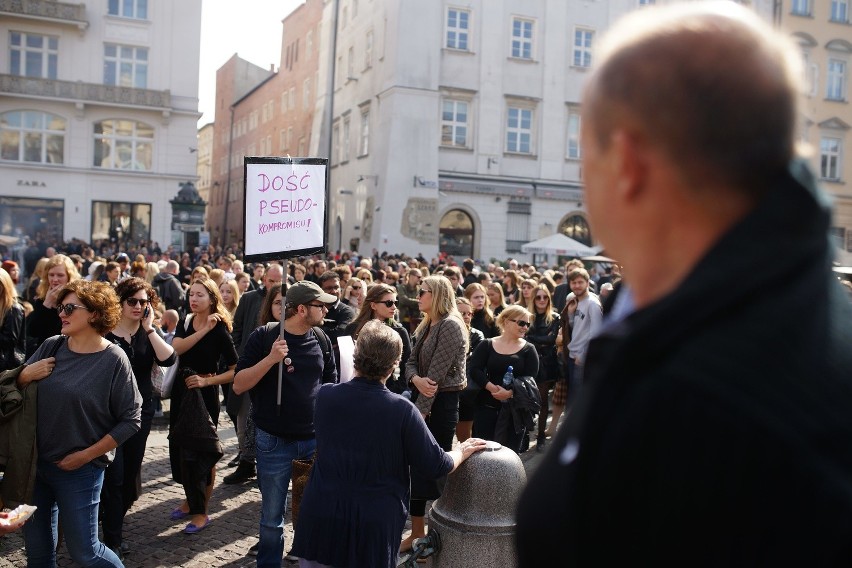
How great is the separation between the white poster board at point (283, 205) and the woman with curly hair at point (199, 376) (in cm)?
107

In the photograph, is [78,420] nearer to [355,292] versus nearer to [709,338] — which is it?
[709,338]

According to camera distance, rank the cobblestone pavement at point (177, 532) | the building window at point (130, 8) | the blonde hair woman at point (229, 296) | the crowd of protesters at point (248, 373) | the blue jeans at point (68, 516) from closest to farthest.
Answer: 1. the blue jeans at point (68, 516)
2. the crowd of protesters at point (248, 373)
3. the cobblestone pavement at point (177, 532)
4. the blonde hair woman at point (229, 296)
5. the building window at point (130, 8)

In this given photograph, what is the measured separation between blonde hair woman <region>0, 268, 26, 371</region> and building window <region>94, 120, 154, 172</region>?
108 ft

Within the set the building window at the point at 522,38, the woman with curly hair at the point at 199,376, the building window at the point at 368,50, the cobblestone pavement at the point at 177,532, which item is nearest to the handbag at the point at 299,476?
the cobblestone pavement at the point at 177,532

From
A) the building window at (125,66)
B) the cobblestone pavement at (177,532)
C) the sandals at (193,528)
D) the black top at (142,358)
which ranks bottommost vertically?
the cobblestone pavement at (177,532)

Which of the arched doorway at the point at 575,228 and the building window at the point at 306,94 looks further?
the building window at the point at 306,94

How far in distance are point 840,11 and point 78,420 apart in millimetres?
47475

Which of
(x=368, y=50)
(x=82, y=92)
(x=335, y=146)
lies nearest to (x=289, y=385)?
(x=368, y=50)

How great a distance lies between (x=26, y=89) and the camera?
3588 cm

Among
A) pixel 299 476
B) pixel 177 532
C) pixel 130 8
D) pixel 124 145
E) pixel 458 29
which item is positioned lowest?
pixel 177 532

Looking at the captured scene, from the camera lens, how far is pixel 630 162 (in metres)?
1.06

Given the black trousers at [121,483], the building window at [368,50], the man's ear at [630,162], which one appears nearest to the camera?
the man's ear at [630,162]

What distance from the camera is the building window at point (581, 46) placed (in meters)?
37.2

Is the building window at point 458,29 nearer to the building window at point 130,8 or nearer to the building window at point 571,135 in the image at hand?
the building window at point 571,135
